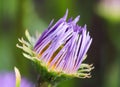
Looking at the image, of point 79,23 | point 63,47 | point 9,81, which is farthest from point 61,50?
point 79,23

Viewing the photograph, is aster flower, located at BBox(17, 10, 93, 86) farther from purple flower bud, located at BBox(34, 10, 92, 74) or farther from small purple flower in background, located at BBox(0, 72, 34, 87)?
small purple flower in background, located at BBox(0, 72, 34, 87)

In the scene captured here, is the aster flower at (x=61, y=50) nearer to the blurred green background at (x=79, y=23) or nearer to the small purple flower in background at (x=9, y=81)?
the small purple flower in background at (x=9, y=81)

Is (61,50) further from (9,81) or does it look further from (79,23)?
(79,23)

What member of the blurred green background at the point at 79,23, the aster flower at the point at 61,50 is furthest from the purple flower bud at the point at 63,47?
the blurred green background at the point at 79,23

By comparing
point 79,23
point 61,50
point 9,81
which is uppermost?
point 79,23

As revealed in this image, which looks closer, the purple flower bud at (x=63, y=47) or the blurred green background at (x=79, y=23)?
the purple flower bud at (x=63, y=47)

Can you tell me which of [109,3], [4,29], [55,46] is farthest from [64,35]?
[109,3]

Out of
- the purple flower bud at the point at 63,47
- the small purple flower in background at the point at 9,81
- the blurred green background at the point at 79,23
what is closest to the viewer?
the purple flower bud at the point at 63,47
